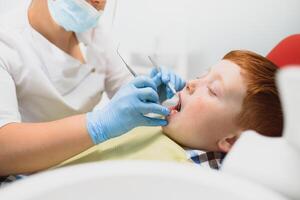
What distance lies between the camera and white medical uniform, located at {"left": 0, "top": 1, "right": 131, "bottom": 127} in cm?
124

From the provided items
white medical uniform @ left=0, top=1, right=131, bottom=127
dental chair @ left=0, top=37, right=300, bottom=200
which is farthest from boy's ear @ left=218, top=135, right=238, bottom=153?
white medical uniform @ left=0, top=1, right=131, bottom=127

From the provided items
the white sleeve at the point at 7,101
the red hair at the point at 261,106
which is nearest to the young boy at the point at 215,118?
the red hair at the point at 261,106

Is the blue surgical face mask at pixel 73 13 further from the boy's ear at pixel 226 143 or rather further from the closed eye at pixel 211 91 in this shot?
the boy's ear at pixel 226 143

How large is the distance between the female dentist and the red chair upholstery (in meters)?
0.40

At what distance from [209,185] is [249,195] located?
0.06m

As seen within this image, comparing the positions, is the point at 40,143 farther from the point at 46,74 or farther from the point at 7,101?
the point at 46,74

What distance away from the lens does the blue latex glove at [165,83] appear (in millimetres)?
1185

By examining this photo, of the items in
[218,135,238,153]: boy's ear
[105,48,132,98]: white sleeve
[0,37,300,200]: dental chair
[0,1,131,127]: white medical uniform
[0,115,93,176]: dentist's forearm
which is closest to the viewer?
[0,37,300,200]: dental chair

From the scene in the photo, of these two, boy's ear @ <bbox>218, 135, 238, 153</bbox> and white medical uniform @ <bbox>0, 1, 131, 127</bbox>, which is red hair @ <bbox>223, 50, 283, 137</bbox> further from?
white medical uniform @ <bbox>0, 1, 131, 127</bbox>

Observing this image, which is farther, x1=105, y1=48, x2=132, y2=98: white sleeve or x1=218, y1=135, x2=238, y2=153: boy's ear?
x1=105, y1=48, x2=132, y2=98: white sleeve

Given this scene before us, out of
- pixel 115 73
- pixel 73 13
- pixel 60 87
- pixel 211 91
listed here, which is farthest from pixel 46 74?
pixel 211 91

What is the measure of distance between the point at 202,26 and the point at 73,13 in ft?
2.15

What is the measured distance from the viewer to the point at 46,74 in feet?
4.58

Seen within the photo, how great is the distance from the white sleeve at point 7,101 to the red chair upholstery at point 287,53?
0.94m
